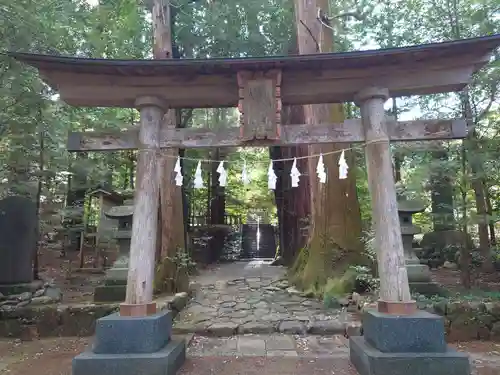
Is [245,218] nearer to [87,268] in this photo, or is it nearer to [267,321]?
[87,268]

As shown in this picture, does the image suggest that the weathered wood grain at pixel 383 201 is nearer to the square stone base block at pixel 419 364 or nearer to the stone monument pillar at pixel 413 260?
the square stone base block at pixel 419 364

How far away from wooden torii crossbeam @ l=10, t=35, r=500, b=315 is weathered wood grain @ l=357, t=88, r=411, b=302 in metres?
0.01

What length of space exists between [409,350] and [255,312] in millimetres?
3488

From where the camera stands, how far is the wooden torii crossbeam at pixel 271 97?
4.40 meters

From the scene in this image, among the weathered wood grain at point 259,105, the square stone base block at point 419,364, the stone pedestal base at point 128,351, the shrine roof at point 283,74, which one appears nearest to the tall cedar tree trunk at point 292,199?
the shrine roof at point 283,74

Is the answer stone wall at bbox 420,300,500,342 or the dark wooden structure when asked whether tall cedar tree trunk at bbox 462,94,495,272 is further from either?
the dark wooden structure

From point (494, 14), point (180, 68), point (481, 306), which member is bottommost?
point (481, 306)

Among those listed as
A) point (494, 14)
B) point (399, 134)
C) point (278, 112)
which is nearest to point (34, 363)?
point (278, 112)

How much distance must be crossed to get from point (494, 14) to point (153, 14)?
822 cm

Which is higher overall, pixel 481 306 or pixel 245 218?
pixel 245 218

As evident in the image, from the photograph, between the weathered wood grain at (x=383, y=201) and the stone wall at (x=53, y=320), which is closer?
the weathered wood grain at (x=383, y=201)

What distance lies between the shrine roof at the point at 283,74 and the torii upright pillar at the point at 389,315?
1.17ft

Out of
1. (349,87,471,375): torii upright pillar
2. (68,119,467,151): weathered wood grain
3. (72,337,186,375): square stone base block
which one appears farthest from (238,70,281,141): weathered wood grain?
(72,337,186,375): square stone base block

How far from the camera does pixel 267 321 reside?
250 inches
